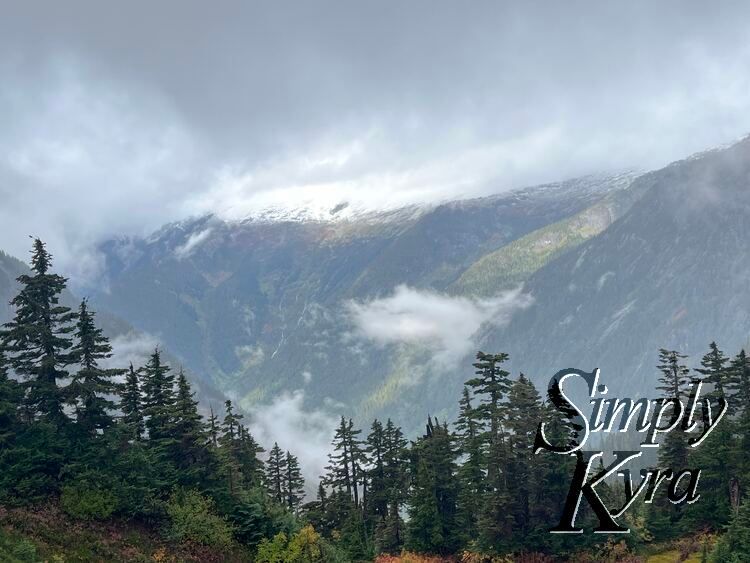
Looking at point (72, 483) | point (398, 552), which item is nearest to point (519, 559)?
point (398, 552)

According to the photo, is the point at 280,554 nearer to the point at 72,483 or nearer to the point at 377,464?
the point at 72,483

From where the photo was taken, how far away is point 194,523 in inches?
2104

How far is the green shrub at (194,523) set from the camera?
5312 centimetres

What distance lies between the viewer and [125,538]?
4988cm

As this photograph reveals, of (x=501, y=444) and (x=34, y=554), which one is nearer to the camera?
(x=34, y=554)

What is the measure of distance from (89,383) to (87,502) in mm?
8274

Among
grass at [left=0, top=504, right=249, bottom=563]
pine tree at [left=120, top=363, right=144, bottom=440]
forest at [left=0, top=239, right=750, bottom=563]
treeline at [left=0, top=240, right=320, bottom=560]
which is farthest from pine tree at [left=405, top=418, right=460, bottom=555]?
pine tree at [left=120, top=363, right=144, bottom=440]

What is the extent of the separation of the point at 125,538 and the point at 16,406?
1189 centimetres

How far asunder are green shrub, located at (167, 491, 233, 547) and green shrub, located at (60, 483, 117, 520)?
4.31 m

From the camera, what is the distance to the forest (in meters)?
51.1

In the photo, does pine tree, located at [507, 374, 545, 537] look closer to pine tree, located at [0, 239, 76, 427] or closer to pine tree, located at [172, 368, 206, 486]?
pine tree, located at [172, 368, 206, 486]

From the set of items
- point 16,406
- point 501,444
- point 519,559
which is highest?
point 16,406

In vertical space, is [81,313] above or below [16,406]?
above

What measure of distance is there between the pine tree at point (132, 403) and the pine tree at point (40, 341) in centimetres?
581
